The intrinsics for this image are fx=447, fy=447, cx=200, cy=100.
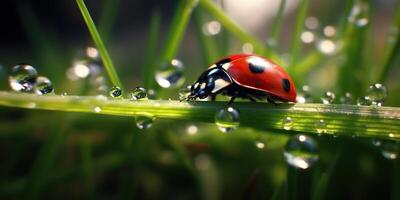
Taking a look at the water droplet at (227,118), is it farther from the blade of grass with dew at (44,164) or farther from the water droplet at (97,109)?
the blade of grass with dew at (44,164)

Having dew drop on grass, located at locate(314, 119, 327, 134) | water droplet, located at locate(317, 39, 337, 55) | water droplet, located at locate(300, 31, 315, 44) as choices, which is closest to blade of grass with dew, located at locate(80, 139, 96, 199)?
dew drop on grass, located at locate(314, 119, 327, 134)

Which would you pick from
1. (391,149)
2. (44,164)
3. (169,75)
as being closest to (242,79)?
(169,75)

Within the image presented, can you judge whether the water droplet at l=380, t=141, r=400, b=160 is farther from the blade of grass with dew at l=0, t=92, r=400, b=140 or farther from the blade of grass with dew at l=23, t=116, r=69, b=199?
the blade of grass with dew at l=23, t=116, r=69, b=199

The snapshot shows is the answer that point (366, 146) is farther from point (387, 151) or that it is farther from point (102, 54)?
point (102, 54)

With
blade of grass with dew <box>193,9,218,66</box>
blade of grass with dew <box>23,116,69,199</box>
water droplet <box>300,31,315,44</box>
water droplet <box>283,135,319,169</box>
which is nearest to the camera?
water droplet <box>283,135,319,169</box>

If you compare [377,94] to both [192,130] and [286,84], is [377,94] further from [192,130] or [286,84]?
[192,130]

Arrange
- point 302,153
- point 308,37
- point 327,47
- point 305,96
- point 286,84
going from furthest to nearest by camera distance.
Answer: point 308,37 → point 327,47 → point 305,96 → point 286,84 → point 302,153

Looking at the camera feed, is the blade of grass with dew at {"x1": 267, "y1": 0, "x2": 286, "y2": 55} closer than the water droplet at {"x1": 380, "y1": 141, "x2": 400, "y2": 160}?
No

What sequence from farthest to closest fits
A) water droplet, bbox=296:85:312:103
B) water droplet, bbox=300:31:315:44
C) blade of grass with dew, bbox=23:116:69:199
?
1. water droplet, bbox=300:31:315:44
2. water droplet, bbox=296:85:312:103
3. blade of grass with dew, bbox=23:116:69:199
